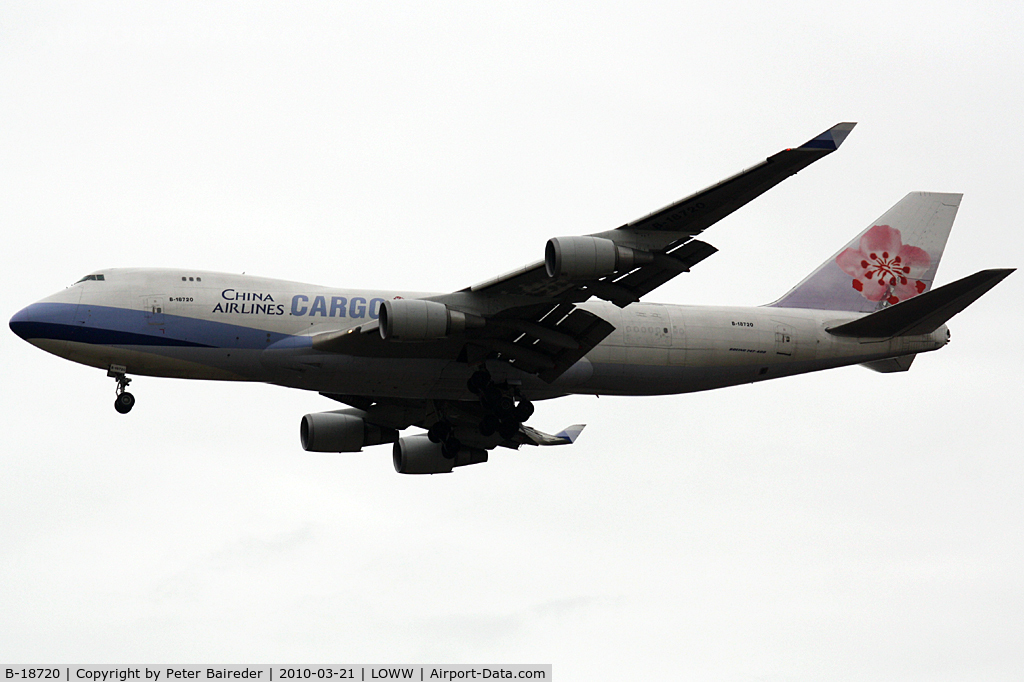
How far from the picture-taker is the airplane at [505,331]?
31000mm

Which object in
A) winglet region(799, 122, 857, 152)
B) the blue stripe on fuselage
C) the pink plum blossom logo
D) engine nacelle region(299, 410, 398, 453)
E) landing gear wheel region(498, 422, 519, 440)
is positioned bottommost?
landing gear wheel region(498, 422, 519, 440)

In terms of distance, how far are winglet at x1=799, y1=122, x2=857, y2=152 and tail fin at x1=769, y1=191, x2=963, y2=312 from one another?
14.4 metres

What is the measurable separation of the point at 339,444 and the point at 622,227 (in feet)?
48.7

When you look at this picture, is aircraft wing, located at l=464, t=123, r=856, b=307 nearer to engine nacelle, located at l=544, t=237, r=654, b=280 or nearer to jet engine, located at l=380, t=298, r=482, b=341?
engine nacelle, located at l=544, t=237, r=654, b=280

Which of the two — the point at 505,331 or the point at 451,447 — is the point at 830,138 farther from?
the point at 451,447

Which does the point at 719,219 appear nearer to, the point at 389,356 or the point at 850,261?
the point at 389,356

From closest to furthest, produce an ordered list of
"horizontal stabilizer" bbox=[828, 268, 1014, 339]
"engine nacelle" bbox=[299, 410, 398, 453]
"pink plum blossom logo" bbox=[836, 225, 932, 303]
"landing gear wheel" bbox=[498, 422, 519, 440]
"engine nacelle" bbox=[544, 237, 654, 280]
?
"engine nacelle" bbox=[544, 237, 654, 280]
"horizontal stabilizer" bbox=[828, 268, 1014, 339]
"landing gear wheel" bbox=[498, 422, 519, 440]
"engine nacelle" bbox=[299, 410, 398, 453]
"pink plum blossom logo" bbox=[836, 225, 932, 303]

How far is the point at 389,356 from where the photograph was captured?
3491 centimetres

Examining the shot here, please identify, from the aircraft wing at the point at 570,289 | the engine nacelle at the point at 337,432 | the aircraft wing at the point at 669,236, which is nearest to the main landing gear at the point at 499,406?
the aircraft wing at the point at 570,289

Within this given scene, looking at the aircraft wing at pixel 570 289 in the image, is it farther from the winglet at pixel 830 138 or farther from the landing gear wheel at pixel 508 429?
the landing gear wheel at pixel 508 429

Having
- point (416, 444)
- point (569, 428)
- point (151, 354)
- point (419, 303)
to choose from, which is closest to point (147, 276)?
point (151, 354)

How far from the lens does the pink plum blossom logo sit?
139 feet

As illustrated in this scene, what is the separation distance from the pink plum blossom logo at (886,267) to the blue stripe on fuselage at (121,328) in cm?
2054

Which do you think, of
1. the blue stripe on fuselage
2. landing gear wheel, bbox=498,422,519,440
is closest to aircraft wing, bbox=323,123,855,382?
landing gear wheel, bbox=498,422,519,440
